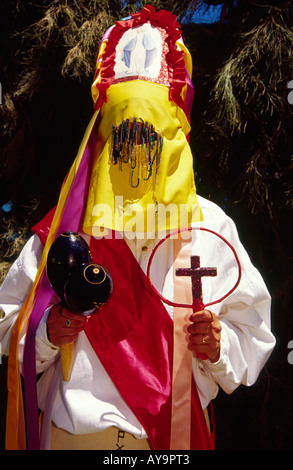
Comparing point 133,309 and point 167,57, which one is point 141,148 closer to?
point 167,57

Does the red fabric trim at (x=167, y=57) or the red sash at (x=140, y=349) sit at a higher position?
the red fabric trim at (x=167, y=57)

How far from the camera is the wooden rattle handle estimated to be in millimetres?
1310

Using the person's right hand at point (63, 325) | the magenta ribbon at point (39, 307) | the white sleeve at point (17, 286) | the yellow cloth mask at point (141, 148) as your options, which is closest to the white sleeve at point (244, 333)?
the yellow cloth mask at point (141, 148)

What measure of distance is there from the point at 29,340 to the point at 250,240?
1264mm

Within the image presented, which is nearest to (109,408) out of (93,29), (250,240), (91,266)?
(91,266)

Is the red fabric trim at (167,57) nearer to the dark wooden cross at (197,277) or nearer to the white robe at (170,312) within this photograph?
the white robe at (170,312)

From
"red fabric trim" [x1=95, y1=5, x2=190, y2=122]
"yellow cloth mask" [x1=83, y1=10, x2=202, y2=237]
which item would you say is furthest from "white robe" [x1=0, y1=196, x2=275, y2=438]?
"red fabric trim" [x1=95, y1=5, x2=190, y2=122]

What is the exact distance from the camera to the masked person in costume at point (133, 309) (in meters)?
1.28

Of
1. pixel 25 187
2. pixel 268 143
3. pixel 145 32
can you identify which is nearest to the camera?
pixel 145 32

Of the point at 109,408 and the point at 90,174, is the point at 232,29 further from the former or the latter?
the point at 109,408

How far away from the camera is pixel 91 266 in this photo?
3.86 feet

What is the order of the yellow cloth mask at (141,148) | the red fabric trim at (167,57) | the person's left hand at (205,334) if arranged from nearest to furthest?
1. the person's left hand at (205,334)
2. the yellow cloth mask at (141,148)
3. the red fabric trim at (167,57)

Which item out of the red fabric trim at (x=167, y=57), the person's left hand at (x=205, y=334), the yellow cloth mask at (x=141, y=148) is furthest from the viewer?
the red fabric trim at (x=167, y=57)

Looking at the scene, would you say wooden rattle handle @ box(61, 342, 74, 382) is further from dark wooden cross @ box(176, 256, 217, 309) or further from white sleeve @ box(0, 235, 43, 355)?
dark wooden cross @ box(176, 256, 217, 309)
